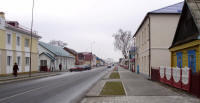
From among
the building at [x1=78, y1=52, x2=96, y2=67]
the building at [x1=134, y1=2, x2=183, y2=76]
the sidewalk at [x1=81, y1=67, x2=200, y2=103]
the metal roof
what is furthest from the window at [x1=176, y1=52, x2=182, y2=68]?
the building at [x1=78, y1=52, x2=96, y2=67]

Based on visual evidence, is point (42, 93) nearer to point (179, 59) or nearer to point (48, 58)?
point (179, 59)

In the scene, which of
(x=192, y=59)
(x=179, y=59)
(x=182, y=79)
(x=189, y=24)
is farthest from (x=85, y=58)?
(x=182, y=79)

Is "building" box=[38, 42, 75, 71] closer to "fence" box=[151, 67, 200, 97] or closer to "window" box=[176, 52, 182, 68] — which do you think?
"fence" box=[151, 67, 200, 97]

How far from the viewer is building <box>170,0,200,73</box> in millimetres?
12445

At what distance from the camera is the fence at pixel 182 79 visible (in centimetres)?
1028

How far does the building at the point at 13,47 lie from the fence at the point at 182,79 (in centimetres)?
1860

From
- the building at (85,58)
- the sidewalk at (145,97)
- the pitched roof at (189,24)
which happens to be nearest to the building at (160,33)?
the pitched roof at (189,24)

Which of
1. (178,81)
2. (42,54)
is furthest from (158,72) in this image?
(42,54)

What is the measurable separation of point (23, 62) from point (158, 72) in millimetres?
22223

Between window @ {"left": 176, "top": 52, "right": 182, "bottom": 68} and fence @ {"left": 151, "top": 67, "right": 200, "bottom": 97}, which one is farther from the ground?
window @ {"left": 176, "top": 52, "right": 182, "bottom": 68}

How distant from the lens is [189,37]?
13594mm

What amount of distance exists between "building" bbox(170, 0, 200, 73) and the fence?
3.39 ft

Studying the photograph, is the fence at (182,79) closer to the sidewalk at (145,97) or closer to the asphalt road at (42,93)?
the sidewalk at (145,97)

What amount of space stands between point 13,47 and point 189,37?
24125mm
